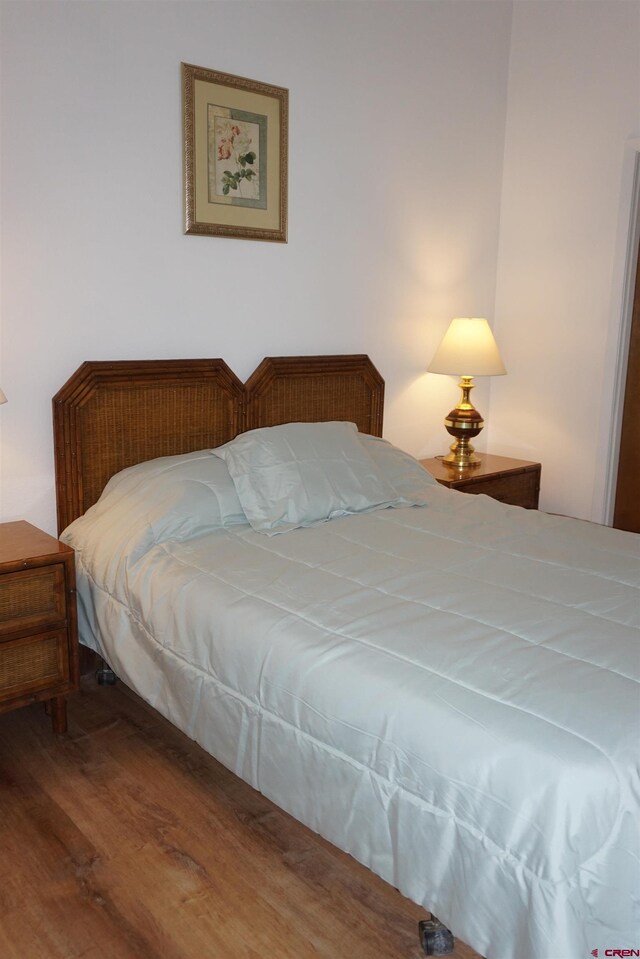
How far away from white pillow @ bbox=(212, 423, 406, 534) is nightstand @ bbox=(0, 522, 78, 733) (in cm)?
62

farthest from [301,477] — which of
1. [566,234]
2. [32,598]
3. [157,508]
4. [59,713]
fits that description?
[566,234]

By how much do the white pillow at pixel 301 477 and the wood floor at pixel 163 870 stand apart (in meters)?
0.78

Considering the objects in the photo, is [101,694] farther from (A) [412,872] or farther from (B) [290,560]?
(A) [412,872]

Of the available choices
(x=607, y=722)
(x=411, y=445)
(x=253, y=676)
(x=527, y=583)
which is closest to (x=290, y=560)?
(x=253, y=676)

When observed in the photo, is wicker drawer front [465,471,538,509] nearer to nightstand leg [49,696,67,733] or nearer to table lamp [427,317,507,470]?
table lamp [427,317,507,470]

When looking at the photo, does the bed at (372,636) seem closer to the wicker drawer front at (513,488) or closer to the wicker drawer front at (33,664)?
the wicker drawer front at (33,664)

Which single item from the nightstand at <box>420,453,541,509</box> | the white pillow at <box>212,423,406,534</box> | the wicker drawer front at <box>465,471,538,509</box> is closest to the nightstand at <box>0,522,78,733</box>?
the white pillow at <box>212,423,406,534</box>

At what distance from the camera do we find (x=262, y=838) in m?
1.93

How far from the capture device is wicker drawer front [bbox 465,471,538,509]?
355 cm

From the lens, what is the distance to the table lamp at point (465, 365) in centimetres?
357

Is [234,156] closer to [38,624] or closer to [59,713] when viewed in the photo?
[38,624]

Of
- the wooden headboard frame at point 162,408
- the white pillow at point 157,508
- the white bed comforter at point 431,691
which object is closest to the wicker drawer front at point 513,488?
the wooden headboard frame at point 162,408

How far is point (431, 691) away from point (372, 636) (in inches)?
9.6

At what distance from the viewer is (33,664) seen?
2285 millimetres
